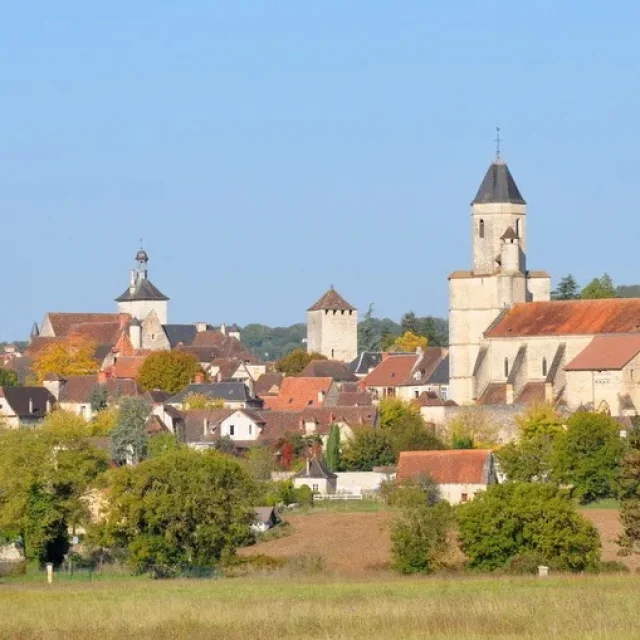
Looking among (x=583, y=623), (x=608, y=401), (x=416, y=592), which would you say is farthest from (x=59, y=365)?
(x=583, y=623)

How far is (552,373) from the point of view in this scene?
283 ft

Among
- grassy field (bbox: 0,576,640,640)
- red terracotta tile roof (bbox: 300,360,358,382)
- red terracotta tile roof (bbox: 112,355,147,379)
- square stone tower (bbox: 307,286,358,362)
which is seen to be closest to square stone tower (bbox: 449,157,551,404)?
red terracotta tile roof (bbox: 300,360,358,382)

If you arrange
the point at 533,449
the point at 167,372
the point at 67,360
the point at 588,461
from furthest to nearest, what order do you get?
1. the point at 67,360
2. the point at 167,372
3. the point at 533,449
4. the point at 588,461

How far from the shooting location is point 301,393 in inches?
3935

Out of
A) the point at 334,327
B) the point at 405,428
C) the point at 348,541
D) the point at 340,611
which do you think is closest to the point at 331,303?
the point at 334,327

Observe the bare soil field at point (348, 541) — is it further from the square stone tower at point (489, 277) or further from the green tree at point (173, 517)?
the square stone tower at point (489, 277)

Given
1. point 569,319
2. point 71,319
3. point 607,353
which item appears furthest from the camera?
point 71,319

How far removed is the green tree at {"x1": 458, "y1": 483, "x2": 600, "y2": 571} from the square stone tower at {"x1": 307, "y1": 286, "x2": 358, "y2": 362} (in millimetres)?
78329

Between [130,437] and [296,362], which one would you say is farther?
[296,362]

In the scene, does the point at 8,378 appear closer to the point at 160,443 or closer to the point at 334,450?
the point at 160,443

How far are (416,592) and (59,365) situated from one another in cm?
7766

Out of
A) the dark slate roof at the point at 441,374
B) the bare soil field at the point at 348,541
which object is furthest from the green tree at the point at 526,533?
the dark slate roof at the point at 441,374

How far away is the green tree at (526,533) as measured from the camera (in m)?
47.1

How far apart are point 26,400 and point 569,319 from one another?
24348mm
